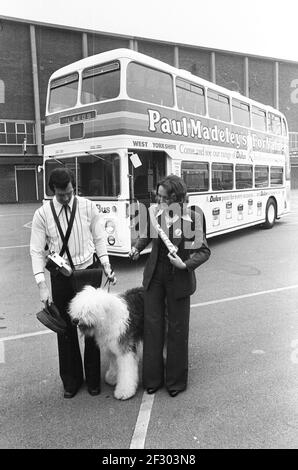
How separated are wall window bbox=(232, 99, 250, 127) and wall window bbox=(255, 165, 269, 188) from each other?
1641mm

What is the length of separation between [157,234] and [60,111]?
669cm

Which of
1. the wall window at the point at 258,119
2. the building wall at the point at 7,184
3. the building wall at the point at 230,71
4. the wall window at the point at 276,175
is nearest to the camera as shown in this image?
the wall window at the point at 258,119

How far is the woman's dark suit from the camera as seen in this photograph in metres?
3.41

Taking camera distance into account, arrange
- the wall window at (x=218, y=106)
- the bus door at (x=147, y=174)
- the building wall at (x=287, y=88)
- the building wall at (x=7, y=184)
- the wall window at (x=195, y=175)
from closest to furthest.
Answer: the bus door at (x=147, y=174) < the wall window at (x=195, y=175) < the wall window at (x=218, y=106) < the building wall at (x=7, y=184) < the building wall at (x=287, y=88)

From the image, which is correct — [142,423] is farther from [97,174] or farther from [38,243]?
[97,174]

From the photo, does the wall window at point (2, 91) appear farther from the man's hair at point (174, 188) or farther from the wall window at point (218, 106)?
the man's hair at point (174, 188)

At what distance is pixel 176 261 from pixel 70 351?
47.3 inches

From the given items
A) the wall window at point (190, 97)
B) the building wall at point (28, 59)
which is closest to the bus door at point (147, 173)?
the wall window at point (190, 97)

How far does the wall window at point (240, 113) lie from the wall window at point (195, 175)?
101 inches

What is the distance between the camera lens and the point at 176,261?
3236 millimetres

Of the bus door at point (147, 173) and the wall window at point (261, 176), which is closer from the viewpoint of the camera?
the bus door at point (147, 173)

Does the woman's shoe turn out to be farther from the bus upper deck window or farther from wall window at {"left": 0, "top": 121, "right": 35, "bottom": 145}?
wall window at {"left": 0, "top": 121, "right": 35, "bottom": 145}

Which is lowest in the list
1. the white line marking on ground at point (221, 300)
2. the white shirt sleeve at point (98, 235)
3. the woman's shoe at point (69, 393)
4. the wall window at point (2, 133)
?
the woman's shoe at point (69, 393)

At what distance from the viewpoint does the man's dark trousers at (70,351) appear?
336 cm
